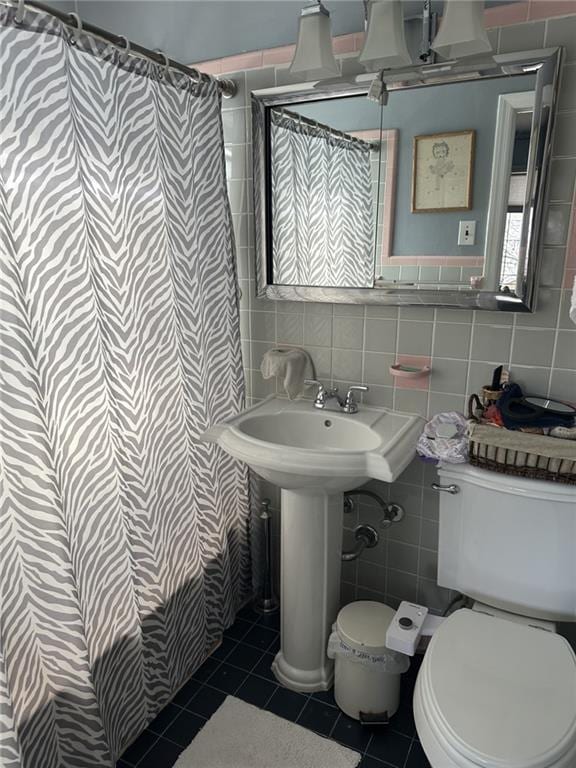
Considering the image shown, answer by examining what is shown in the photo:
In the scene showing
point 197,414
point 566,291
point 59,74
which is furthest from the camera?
point 197,414

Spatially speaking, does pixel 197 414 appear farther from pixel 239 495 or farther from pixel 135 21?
pixel 135 21

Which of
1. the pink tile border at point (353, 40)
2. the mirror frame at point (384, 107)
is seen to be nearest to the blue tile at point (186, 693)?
the mirror frame at point (384, 107)

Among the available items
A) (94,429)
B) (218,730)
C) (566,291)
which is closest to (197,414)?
(94,429)

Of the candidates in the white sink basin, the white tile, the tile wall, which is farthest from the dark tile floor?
the white tile

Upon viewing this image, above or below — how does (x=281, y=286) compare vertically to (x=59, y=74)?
below

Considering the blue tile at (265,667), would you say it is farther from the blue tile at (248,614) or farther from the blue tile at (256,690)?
→ the blue tile at (248,614)

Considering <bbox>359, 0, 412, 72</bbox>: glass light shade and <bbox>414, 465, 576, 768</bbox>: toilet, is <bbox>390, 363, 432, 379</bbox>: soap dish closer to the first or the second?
<bbox>414, 465, 576, 768</bbox>: toilet

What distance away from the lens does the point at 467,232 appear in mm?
1517

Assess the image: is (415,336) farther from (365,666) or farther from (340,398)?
(365,666)

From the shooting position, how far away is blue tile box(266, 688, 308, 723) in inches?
65.8

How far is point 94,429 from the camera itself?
1.32 meters

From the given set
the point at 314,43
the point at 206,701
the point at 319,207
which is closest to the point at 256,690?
the point at 206,701

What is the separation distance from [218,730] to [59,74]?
Result: 1811mm

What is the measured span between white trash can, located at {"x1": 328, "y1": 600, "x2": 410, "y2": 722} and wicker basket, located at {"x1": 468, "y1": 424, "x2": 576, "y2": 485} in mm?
619
